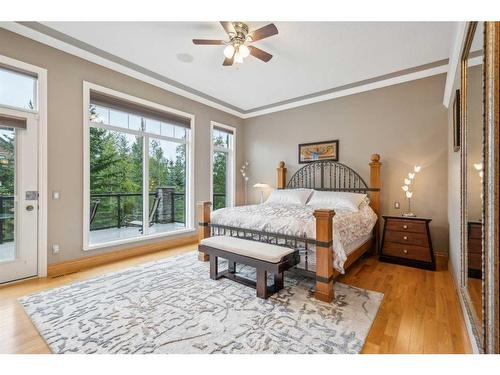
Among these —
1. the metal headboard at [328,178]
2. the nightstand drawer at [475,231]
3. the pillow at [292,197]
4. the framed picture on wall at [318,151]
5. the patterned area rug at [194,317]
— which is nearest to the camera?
the nightstand drawer at [475,231]

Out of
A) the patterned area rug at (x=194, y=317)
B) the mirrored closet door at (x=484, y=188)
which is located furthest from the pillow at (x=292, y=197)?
the mirrored closet door at (x=484, y=188)

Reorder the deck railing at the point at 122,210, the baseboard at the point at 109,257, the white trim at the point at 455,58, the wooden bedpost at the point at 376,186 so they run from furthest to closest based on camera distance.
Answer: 1. the wooden bedpost at the point at 376,186
2. the deck railing at the point at 122,210
3. the baseboard at the point at 109,257
4. the white trim at the point at 455,58

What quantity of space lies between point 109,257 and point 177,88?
313 centimetres

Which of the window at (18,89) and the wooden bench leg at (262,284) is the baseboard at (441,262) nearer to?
the wooden bench leg at (262,284)

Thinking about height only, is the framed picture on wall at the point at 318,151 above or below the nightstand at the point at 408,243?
above

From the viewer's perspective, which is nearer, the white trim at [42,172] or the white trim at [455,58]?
the white trim at [455,58]

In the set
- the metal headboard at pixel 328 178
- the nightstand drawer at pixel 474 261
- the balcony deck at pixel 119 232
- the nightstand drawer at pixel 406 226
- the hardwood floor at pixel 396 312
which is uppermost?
the metal headboard at pixel 328 178

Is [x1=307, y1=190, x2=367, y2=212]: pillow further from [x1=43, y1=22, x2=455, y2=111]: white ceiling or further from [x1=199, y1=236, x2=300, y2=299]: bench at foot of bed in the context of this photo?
[x1=43, y1=22, x2=455, y2=111]: white ceiling

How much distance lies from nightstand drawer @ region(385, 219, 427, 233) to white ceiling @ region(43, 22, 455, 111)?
2.33 metres

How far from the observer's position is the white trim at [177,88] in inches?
108

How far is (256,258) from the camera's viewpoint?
237 cm

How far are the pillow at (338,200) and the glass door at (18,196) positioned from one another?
3.92 meters

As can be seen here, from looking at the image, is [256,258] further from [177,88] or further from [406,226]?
[177,88]
